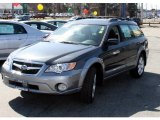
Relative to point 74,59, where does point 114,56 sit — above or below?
below

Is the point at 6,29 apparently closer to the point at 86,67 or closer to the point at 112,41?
the point at 112,41

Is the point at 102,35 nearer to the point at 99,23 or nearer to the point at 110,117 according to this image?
the point at 99,23

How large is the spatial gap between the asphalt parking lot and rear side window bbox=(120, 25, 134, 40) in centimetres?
119

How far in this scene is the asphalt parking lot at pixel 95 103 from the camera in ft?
18.7

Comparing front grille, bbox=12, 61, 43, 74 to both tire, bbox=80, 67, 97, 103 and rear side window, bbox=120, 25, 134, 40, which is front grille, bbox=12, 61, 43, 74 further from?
rear side window, bbox=120, 25, 134, 40

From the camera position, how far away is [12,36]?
10312 millimetres

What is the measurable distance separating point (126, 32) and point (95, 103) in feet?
8.15

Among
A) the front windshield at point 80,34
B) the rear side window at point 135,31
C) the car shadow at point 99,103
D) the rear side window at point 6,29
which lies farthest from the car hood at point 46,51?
the rear side window at point 6,29

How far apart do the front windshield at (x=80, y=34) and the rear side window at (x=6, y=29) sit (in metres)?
3.18

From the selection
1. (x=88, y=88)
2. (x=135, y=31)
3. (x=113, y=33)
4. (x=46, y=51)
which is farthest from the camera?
(x=135, y=31)

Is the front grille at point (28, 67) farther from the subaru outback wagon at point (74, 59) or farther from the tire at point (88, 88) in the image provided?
the tire at point (88, 88)

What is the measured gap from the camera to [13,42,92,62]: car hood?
590 cm

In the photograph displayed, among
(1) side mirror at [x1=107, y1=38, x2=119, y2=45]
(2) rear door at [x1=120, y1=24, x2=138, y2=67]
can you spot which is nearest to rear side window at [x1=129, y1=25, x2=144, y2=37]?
(2) rear door at [x1=120, y1=24, x2=138, y2=67]

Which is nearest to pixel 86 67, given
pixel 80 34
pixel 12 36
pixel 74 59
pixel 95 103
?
pixel 74 59
